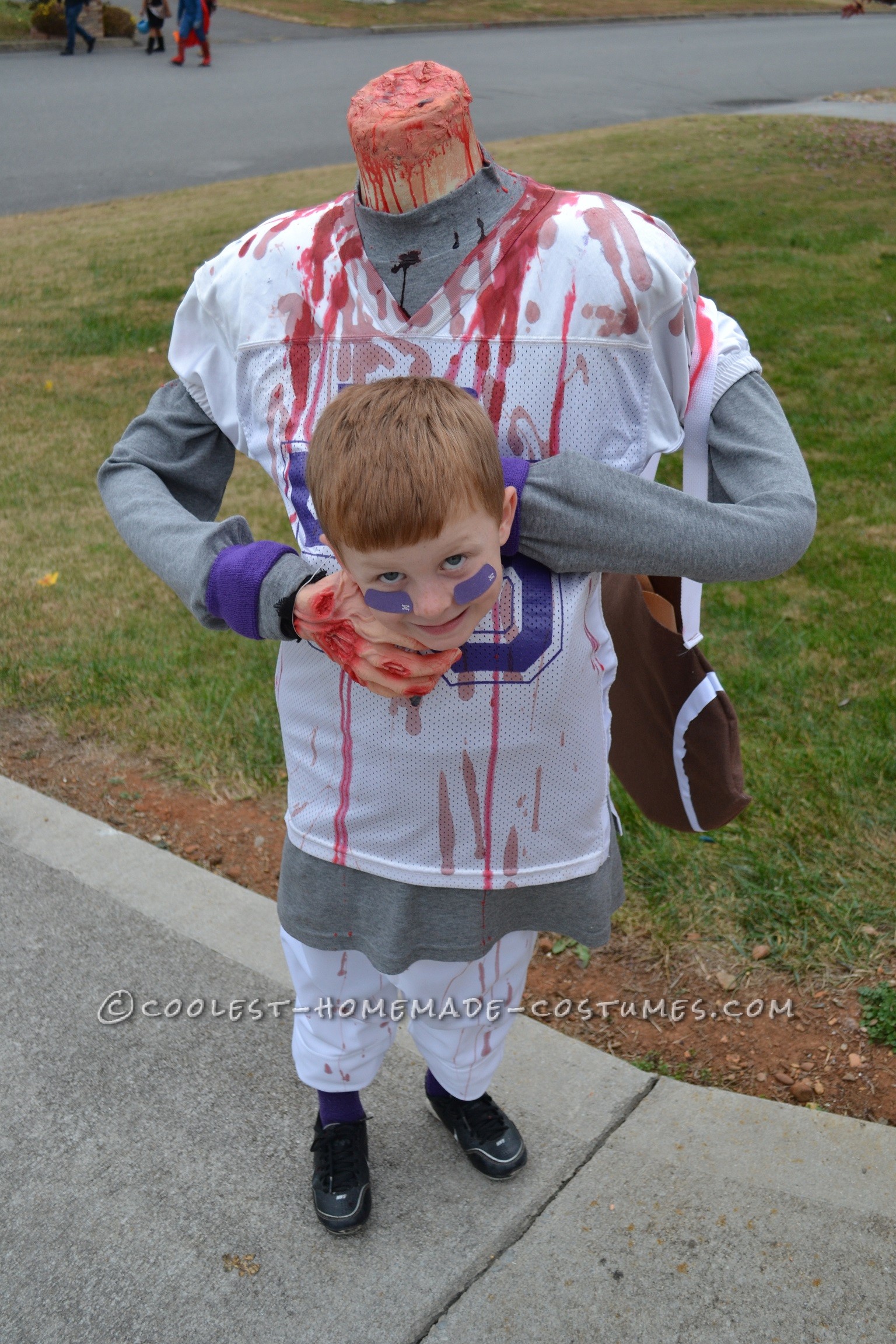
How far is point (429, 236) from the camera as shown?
158cm

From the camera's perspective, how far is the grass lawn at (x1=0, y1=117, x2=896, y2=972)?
2936mm

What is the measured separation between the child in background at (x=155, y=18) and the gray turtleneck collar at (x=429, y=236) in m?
21.3

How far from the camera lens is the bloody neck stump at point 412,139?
1515 mm

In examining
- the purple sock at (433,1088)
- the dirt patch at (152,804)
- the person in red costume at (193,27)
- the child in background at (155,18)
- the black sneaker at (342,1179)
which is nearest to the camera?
the black sneaker at (342,1179)

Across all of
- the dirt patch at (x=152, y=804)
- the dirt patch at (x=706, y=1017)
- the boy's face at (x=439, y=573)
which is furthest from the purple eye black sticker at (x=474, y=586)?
the dirt patch at (x=152, y=804)

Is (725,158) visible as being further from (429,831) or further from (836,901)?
(429,831)

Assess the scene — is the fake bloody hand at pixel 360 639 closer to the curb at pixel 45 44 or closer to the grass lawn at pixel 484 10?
the curb at pixel 45 44

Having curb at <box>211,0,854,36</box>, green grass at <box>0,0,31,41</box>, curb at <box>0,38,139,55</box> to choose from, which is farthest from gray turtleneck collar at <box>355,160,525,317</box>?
curb at <box>211,0,854,36</box>

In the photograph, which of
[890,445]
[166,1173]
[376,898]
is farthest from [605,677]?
[890,445]

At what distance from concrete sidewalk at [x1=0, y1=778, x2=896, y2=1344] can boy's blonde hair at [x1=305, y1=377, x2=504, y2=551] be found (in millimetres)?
1310

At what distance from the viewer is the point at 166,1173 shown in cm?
220

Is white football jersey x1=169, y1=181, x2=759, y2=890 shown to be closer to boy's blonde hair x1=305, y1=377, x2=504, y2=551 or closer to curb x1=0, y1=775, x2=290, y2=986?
boy's blonde hair x1=305, y1=377, x2=504, y2=551

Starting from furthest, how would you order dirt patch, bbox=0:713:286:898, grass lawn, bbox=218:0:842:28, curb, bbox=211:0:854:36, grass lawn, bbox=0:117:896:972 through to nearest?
grass lawn, bbox=218:0:842:28 → curb, bbox=211:0:854:36 → dirt patch, bbox=0:713:286:898 → grass lawn, bbox=0:117:896:972

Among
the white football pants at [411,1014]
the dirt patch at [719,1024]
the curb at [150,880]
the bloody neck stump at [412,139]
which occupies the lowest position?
the curb at [150,880]
